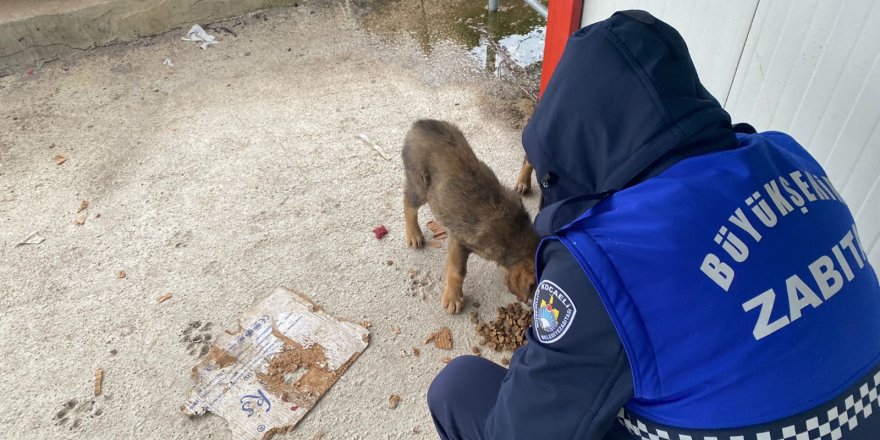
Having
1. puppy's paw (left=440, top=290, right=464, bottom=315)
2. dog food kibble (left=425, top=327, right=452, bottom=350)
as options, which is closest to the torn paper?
puppy's paw (left=440, top=290, right=464, bottom=315)

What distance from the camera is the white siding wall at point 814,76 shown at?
2088mm

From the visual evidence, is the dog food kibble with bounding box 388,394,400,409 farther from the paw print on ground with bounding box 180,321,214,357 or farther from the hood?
the hood

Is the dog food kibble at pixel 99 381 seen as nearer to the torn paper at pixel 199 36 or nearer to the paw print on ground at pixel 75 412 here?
the paw print on ground at pixel 75 412

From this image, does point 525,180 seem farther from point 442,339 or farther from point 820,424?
point 820,424

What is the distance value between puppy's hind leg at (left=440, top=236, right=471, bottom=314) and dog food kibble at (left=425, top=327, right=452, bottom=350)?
0.43 feet

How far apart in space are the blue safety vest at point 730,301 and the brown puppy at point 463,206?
4.22 feet

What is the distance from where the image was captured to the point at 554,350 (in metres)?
1.28

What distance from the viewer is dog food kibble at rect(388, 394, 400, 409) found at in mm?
2637

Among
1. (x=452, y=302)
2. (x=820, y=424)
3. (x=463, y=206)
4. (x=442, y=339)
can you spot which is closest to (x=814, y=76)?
(x=463, y=206)

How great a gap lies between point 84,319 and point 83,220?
884mm

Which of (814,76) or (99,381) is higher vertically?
(814,76)

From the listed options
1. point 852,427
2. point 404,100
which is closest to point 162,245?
point 404,100

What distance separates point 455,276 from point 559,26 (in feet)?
6.82

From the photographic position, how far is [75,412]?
266 cm
